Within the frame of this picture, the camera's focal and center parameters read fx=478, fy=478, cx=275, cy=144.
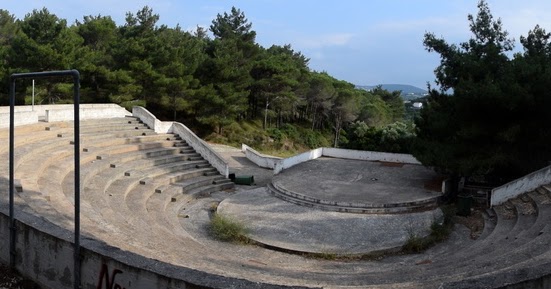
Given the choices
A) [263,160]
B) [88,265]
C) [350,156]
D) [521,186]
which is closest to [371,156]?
[350,156]

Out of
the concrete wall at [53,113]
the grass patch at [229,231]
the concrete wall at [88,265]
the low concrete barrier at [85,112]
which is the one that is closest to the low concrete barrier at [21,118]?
the concrete wall at [53,113]

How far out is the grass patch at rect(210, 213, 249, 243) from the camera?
11578 mm

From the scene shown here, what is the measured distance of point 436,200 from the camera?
15242 mm

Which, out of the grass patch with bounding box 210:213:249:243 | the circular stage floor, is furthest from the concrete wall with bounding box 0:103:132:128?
the grass patch with bounding box 210:213:249:243

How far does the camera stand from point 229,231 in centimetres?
1162

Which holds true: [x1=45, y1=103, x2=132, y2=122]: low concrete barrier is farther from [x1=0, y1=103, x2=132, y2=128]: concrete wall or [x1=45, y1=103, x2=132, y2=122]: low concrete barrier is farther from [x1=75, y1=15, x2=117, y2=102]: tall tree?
[x1=75, y1=15, x2=117, y2=102]: tall tree

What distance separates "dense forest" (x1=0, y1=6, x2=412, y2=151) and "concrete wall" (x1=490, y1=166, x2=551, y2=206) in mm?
16207

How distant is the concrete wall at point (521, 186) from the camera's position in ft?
Answer: 44.9

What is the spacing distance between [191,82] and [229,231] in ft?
68.8

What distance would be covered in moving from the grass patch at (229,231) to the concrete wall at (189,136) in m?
6.64

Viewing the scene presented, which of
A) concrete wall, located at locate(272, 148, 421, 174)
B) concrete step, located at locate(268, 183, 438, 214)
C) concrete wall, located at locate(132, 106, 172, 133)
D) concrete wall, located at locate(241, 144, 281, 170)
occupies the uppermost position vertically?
concrete wall, located at locate(132, 106, 172, 133)

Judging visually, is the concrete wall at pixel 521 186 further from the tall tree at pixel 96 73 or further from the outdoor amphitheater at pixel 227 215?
the tall tree at pixel 96 73

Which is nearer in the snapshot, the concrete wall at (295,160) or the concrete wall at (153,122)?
the concrete wall at (295,160)

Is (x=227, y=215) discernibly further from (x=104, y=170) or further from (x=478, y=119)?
(x=478, y=119)
